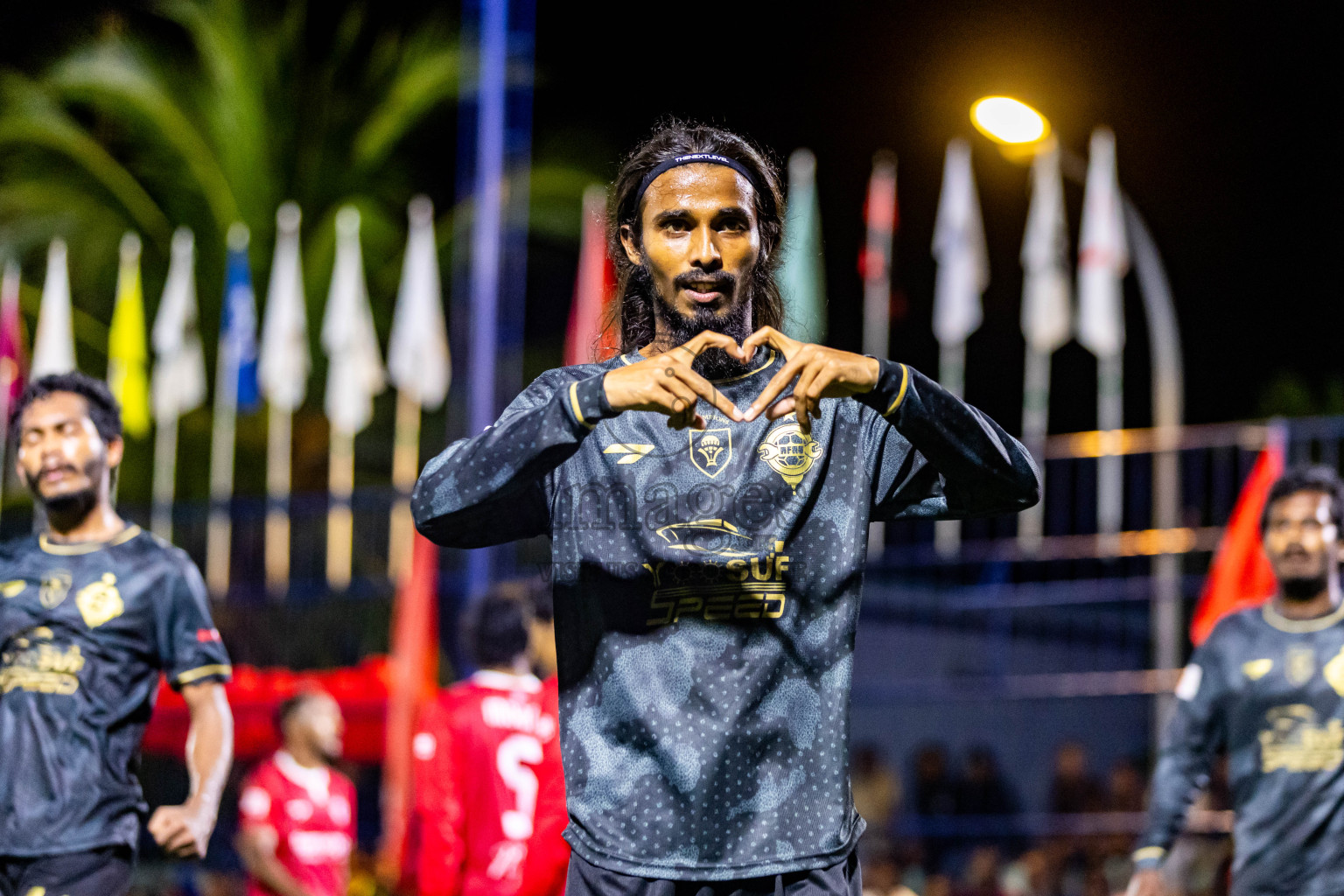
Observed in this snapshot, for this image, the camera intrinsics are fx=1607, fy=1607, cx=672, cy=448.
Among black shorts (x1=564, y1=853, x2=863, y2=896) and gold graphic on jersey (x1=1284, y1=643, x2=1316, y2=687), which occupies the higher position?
gold graphic on jersey (x1=1284, y1=643, x2=1316, y2=687)

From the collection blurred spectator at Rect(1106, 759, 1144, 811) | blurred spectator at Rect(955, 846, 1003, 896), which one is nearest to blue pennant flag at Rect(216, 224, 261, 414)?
blurred spectator at Rect(955, 846, 1003, 896)

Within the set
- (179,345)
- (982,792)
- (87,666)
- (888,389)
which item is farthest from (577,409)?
(179,345)

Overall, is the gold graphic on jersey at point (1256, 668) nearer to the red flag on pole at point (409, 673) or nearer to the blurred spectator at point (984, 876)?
the blurred spectator at point (984, 876)

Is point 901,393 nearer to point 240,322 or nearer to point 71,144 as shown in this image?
point 240,322

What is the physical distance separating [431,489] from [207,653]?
2.27m

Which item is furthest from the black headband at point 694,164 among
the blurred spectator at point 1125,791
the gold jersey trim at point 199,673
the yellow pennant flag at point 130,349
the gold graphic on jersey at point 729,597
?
the yellow pennant flag at point 130,349

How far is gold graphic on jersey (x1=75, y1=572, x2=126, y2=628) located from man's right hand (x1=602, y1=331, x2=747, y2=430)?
2.65 metres

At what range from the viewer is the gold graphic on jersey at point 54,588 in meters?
4.75

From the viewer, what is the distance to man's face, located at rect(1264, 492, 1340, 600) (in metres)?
5.64

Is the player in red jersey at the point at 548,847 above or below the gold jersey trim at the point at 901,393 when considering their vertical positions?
below

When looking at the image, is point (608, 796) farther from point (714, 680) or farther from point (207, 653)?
point (207, 653)

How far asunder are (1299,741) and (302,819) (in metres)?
4.86

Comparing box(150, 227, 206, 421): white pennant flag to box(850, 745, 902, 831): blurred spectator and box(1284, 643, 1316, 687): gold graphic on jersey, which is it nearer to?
box(850, 745, 902, 831): blurred spectator

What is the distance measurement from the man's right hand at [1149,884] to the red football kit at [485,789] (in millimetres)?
2224
